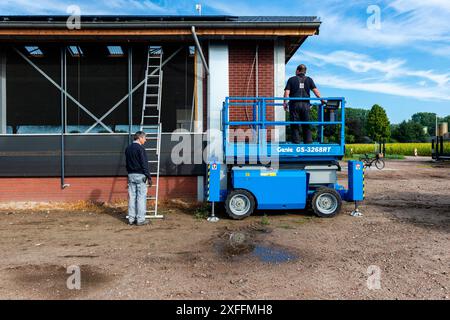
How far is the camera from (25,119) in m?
9.84

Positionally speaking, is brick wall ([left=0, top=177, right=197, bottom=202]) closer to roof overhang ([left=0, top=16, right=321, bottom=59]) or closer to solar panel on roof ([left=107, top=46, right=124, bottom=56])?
solar panel on roof ([left=107, top=46, right=124, bottom=56])

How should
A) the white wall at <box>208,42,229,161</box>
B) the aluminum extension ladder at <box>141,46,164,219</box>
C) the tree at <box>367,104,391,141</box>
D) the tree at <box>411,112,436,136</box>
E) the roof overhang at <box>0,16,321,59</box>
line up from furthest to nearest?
the tree at <box>411,112,436,136</box>
the tree at <box>367,104,391,141</box>
the white wall at <box>208,42,229,161</box>
the aluminum extension ladder at <box>141,46,164,219</box>
the roof overhang at <box>0,16,321,59</box>

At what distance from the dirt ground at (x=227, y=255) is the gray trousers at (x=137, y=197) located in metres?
0.30

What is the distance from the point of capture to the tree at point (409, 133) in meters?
101

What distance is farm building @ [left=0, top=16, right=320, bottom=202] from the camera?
947cm

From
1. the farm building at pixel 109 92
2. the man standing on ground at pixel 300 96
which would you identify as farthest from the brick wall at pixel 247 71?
the man standing on ground at pixel 300 96

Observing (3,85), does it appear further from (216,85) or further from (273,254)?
(273,254)

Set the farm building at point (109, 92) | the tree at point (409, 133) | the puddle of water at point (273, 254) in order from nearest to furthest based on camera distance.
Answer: the puddle of water at point (273, 254), the farm building at point (109, 92), the tree at point (409, 133)

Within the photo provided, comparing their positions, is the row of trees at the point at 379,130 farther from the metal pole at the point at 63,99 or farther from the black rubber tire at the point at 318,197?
the metal pole at the point at 63,99

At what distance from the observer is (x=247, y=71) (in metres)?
9.86

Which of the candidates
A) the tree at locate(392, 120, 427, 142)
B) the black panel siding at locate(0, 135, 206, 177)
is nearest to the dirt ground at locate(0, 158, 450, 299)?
the black panel siding at locate(0, 135, 206, 177)

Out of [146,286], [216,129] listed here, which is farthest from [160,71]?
[146,286]

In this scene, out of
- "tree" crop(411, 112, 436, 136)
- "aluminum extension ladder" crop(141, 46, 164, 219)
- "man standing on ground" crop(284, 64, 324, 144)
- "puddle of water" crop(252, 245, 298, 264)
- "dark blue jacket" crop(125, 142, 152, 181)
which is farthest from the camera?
"tree" crop(411, 112, 436, 136)

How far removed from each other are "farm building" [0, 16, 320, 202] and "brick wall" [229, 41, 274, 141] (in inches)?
1.1
